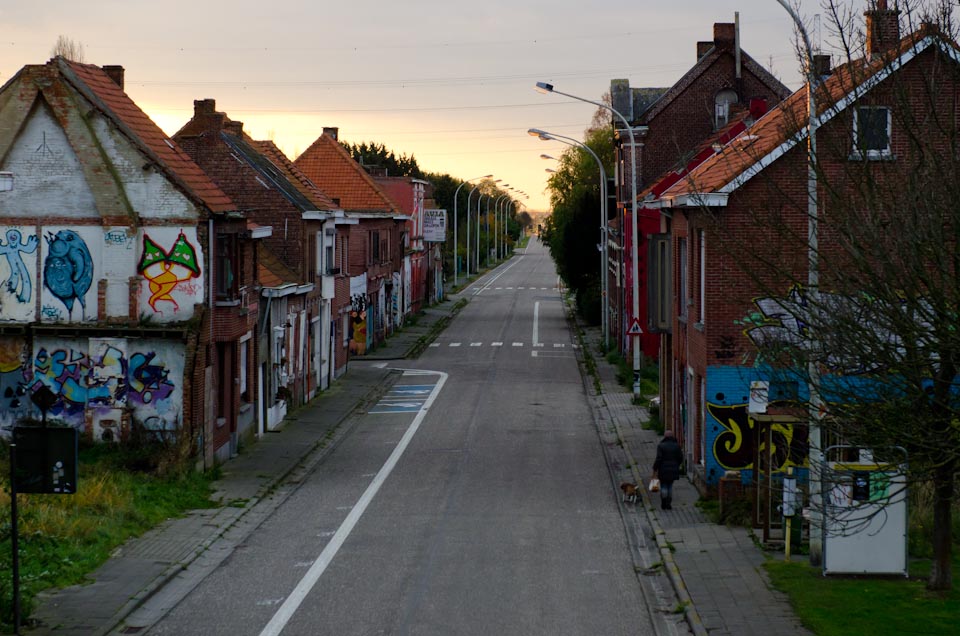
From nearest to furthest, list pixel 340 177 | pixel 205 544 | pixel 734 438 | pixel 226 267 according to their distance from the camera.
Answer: pixel 205 544 → pixel 734 438 → pixel 226 267 → pixel 340 177

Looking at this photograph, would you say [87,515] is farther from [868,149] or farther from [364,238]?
[364,238]

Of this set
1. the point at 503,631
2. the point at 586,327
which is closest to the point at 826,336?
the point at 503,631

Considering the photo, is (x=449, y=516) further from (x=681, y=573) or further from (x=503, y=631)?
(x=503, y=631)

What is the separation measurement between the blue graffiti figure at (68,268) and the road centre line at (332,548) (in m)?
7.20

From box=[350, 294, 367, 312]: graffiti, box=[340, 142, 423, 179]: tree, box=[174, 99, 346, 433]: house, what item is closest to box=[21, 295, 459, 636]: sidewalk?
box=[174, 99, 346, 433]: house

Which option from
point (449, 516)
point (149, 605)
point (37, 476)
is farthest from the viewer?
point (449, 516)

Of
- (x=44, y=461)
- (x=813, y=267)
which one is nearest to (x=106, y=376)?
(x=44, y=461)

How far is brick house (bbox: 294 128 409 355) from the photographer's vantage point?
49.5 metres

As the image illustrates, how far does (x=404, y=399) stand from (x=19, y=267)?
49.5ft

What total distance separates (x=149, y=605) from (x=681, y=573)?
7308 mm

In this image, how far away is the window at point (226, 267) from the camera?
26141 mm

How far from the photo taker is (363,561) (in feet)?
59.3

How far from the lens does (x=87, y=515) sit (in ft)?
63.4

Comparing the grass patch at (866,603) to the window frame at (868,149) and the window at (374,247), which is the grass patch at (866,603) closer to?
the window frame at (868,149)
